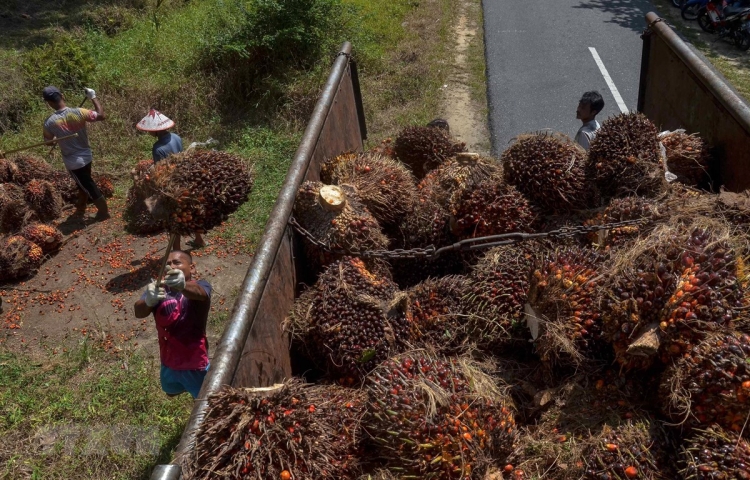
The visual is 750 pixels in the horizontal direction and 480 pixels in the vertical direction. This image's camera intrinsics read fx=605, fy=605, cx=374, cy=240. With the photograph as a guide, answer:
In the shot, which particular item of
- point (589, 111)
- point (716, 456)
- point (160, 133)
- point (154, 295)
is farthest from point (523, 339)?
point (160, 133)

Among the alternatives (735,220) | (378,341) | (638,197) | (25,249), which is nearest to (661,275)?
(735,220)

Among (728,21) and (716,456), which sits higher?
(716,456)

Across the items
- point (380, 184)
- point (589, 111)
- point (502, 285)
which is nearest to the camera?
point (502, 285)

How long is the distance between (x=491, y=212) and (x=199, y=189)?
2.03m

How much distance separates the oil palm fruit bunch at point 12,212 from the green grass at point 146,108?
120 cm

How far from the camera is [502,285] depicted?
133 inches

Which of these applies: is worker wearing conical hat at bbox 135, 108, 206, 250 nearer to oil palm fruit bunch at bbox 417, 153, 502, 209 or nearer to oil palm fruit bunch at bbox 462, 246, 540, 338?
oil palm fruit bunch at bbox 417, 153, 502, 209

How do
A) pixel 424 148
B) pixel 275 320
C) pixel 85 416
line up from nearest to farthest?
pixel 275 320 < pixel 85 416 < pixel 424 148

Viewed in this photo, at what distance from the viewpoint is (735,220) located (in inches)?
129

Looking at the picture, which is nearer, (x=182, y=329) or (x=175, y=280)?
(x=175, y=280)

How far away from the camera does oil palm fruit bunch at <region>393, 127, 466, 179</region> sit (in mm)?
5137

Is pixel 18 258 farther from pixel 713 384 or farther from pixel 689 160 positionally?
pixel 713 384

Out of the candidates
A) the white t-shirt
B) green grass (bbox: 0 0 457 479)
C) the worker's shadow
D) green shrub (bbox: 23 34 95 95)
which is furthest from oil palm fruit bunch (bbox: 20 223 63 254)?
the white t-shirt

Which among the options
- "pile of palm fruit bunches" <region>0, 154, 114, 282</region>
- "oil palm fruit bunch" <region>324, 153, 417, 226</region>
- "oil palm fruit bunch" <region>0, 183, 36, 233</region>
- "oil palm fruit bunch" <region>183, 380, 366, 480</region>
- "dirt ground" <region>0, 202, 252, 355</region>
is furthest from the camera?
"oil palm fruit bunch" <region>0, 183, 36, 233</region>
